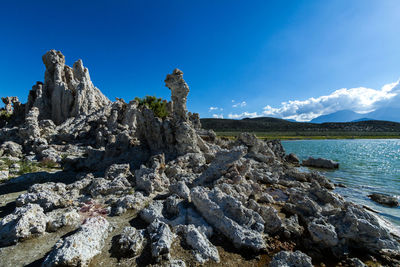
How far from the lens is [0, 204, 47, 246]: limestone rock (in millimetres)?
6309

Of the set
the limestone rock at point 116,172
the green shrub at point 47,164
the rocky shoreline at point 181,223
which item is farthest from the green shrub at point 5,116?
the limestone rock at point 116,172

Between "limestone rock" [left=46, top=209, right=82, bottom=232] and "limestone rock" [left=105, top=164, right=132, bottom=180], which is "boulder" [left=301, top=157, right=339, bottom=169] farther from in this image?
"limestone rock" [left=46, top=209, right=82, bottom=232]

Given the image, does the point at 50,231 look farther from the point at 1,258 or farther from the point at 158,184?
the point at 158,184

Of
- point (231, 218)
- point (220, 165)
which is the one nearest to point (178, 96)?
point (220, 165)

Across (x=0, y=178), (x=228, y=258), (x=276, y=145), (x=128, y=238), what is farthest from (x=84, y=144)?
(x=276, y=145)

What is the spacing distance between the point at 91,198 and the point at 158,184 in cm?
391

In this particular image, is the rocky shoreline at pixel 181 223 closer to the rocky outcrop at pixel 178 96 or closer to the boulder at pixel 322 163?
the rocky outcrop at pixel 178 96

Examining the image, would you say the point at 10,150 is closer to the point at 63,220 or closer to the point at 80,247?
the point at 63,220

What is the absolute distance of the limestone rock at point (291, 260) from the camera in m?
5.72

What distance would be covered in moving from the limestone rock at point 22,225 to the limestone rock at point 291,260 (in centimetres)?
887

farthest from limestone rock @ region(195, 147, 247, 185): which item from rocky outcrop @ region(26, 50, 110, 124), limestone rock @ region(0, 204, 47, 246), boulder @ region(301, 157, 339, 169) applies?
rocky outcrop @ region(26, 50, 110, 124)

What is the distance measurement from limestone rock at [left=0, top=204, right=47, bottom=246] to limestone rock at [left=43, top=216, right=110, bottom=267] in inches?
72.2

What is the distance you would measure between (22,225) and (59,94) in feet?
151

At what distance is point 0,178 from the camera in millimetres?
13523
